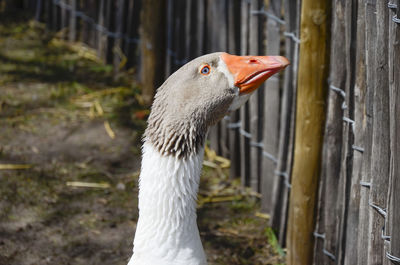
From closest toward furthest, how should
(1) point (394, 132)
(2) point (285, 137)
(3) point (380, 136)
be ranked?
1. (1) point (394, 132)
2. (3) point (380, 136)
3. (2) point (285, 137)

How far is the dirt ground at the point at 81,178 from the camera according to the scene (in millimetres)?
5086

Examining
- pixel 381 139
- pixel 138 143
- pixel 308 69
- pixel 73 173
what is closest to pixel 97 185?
pixel 73 173

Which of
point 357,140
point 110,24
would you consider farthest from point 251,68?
point 110,24

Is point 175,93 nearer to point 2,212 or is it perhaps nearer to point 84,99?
point 2,212

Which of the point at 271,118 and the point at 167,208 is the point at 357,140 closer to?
the point at 167,208

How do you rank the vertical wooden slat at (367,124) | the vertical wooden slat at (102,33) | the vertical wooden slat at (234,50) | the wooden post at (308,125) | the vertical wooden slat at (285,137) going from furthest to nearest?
the vertical wooden slat at (102,33), the vertical wooden slat at (234,50), the vertical wooden slat at (285,137), the wooden post at (308,125), the vertical wooden slat at (367,124)

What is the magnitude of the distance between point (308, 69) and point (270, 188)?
1603 mm

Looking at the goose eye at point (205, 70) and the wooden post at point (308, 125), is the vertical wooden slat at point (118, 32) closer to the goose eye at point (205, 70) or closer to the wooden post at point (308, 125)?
the wooden post at point (308, 125)

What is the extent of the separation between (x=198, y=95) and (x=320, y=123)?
3.84 feet

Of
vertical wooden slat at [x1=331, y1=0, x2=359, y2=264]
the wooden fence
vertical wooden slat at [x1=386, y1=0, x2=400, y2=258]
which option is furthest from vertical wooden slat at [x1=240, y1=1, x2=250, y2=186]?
vertical wooden slat at [x1=386, y1=0, x2=400, y2=258]

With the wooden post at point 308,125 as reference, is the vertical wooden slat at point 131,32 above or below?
above

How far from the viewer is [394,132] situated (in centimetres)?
298

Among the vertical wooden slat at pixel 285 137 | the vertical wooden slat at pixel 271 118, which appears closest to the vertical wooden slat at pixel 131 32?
the vertical wooden slat at pixel 271 118

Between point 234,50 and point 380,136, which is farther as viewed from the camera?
point 234,50
